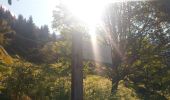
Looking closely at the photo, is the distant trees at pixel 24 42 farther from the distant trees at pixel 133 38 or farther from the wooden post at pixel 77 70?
the wooden post at pixel 77 70

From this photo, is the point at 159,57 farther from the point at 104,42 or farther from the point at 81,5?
A: the point at 81,5

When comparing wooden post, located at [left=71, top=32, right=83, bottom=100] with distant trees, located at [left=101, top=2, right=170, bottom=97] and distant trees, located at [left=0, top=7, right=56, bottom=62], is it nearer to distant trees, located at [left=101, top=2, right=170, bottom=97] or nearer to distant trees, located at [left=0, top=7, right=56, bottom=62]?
distant trees, located at [left=101, top=2, right=170, bottom=97]

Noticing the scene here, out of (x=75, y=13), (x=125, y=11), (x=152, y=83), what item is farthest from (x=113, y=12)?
(x=75, y=13)

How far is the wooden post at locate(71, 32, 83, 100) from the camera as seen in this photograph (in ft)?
38.1

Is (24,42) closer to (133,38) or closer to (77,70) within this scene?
(133,38)

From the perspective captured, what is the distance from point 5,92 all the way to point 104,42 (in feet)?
32.2

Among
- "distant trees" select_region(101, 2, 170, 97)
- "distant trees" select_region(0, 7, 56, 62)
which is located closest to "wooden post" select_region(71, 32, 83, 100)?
"distant trees" select_region(101, 2, 170, 97)

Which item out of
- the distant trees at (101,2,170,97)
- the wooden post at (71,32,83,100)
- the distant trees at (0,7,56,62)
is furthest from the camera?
the distant trees at (0,7,56,62)

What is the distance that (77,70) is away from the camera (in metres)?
11.7

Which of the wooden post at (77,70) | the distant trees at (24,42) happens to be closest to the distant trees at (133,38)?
the wooden post at (77,70)

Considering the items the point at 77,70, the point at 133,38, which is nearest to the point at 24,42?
the point at 133,38

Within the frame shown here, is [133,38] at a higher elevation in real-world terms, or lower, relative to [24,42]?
lower

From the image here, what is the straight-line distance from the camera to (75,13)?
1083 centimetres

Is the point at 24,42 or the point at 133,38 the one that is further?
the point at 24,42
